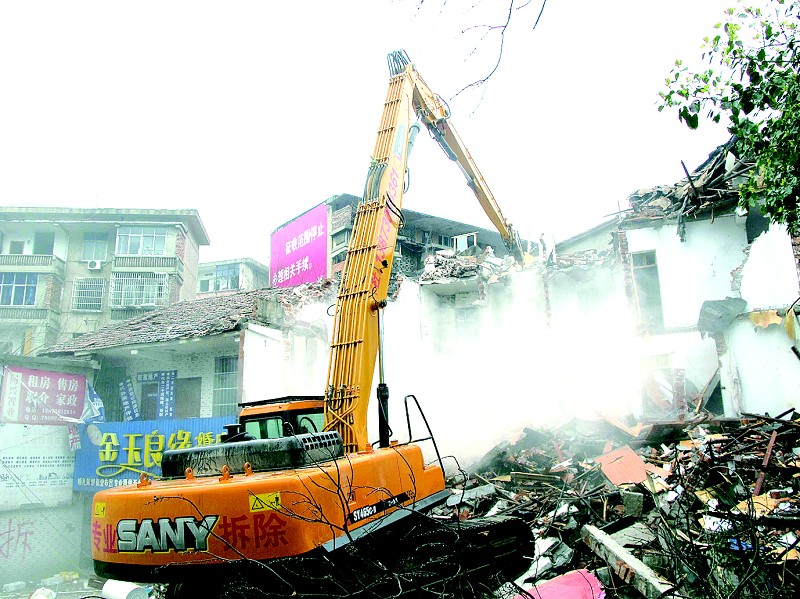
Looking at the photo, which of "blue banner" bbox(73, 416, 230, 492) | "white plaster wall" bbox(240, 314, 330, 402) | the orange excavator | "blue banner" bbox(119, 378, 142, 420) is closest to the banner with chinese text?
"blue banner" bbox(119, 378, 142, 420)

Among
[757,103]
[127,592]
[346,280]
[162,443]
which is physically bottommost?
[127,592]

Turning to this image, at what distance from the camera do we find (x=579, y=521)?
8.84 m

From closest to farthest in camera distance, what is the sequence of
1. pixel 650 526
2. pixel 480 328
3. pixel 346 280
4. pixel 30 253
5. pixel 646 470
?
pixel 650 526
pixel 346 280
pixel 646 470
pixel 480 328
pixel 30 253

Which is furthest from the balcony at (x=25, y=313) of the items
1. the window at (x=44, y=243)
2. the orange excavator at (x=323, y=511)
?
the orange excavator at (x=323, y=511)

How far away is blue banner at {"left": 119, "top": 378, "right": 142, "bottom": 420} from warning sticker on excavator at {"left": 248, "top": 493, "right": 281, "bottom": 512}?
15393 millimetres

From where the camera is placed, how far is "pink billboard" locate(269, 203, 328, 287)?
33.2 m

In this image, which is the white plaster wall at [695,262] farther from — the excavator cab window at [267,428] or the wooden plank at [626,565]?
the excavator cab window at [267,428]

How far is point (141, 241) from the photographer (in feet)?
112

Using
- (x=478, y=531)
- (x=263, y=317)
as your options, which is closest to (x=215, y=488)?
(x=478, y=531)

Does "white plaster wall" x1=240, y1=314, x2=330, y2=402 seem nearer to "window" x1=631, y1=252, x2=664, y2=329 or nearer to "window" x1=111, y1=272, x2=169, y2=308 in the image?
"window" x1=631, y1=252, x2=664, y2=329

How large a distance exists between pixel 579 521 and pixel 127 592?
7.27m

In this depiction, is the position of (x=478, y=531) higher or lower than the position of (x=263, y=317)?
lower

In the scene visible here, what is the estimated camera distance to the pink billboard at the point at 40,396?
49.1ft

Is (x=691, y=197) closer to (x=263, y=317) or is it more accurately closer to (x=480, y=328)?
(x=480, y=328)
